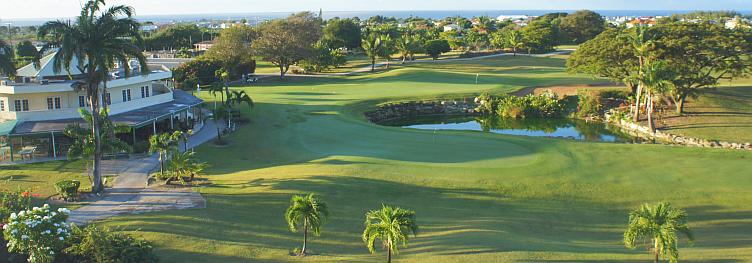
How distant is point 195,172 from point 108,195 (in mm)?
3918

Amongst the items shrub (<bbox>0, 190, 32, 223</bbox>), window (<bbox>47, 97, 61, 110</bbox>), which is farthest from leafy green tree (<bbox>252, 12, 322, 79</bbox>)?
shrub (<bbox>0, 190, 32, 223</bbox>)

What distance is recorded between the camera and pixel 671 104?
56719 millimetres

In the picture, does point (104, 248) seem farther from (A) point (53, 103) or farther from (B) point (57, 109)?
(A) point (53, 103)

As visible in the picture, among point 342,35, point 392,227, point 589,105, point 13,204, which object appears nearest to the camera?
point 392,227

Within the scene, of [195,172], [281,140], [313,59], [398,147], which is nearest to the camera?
[195,172]

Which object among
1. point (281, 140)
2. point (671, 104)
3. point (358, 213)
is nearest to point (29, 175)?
point (281, 140)

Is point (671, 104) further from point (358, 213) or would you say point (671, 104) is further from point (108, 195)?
point (108, 195)

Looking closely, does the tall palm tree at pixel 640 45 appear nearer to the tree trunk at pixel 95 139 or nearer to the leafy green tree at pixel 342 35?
the tree trunk at pixel 95 139

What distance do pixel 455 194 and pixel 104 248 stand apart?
14.5 metres

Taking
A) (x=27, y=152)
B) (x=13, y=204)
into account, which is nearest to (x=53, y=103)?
(x=27, y=152)

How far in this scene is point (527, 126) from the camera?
5581cm

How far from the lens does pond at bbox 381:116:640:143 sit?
51.5 metres

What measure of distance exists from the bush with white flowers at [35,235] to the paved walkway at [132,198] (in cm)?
535

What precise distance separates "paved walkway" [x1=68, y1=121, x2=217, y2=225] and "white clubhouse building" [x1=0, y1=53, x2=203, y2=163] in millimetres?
4497
